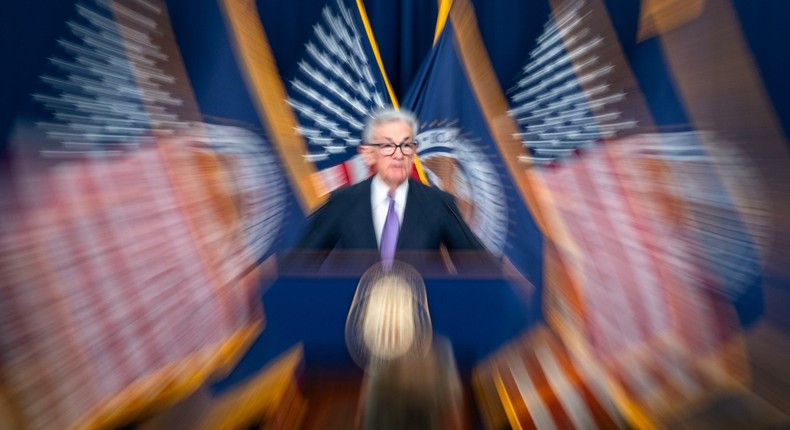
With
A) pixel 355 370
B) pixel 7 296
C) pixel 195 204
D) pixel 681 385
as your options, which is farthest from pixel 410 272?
pixel 195 204

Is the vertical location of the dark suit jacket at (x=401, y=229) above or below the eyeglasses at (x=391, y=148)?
below

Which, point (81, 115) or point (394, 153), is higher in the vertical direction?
point (81, 115)

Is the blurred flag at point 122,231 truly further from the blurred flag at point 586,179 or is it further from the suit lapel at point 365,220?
the blurred flag at point 586,179

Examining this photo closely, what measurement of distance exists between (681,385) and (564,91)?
98 cm

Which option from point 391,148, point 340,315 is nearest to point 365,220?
point 391,148

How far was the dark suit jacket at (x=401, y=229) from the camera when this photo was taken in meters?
1.03

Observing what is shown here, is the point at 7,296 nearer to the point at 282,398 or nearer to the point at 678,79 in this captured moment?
the point at 282,398

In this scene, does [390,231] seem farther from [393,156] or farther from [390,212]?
[393,156]

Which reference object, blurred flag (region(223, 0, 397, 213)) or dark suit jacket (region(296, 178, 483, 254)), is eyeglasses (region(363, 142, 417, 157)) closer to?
dark suit jacket (region(296, 178, 483, 254))

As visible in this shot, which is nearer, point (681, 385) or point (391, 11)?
point (681, 385)

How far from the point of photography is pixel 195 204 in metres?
1.29

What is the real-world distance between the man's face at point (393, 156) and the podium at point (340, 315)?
0.47 meters

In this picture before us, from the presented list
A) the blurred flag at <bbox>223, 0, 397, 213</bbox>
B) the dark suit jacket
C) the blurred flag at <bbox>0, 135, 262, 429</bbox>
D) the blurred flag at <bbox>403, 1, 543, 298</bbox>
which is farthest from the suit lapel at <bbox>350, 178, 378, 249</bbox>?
the blurred flag at <bbox>403, 1, 543, 298</bbox>

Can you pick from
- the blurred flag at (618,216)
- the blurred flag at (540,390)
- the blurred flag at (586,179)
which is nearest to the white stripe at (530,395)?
the blurred flag at (540,390)
